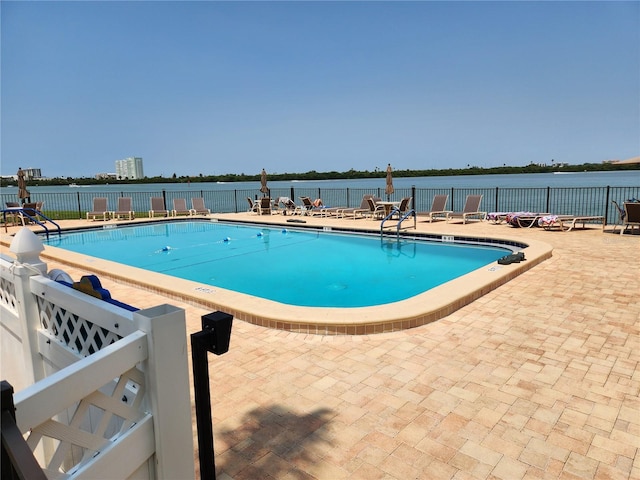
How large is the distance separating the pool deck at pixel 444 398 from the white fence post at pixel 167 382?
27.9 inches

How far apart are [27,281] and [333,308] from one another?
115 inches

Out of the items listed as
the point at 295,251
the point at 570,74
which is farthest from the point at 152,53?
the point at 570,74

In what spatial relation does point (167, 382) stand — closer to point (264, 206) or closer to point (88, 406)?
point (88, 406)

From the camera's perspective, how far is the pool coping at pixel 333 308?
4.20m

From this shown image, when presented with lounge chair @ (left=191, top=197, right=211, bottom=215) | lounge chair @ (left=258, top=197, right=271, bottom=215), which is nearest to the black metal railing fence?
lounge chair @ (left=191, top=197, right=211, bottom=215)

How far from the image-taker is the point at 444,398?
9.57ft

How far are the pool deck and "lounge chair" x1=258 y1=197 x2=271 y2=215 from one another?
13.2m

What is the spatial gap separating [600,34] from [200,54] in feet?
61.1

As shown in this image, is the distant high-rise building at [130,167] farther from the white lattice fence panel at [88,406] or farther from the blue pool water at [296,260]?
the white lattice fence panel at [88,406]

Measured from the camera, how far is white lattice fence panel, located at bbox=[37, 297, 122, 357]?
1842 millimetres

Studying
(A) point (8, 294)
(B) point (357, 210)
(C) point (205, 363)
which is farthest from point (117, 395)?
(B) point (357, 210)

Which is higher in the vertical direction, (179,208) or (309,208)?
(179,208)

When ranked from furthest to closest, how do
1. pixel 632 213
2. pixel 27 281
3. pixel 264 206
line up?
1. pixel 264 206
2. pixel 632 213
3. pixel 27 281

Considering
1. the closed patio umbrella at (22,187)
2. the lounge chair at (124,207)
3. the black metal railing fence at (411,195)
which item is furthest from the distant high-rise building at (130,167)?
the lounge chair at (124,207)
